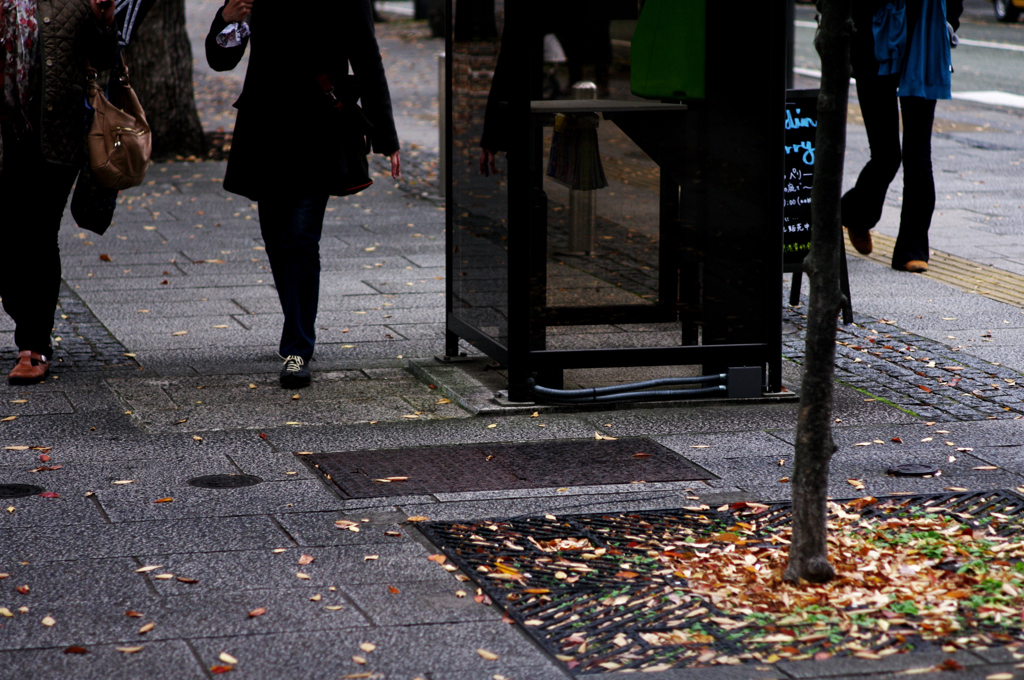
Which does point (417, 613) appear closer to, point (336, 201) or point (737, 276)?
point (737, 276)

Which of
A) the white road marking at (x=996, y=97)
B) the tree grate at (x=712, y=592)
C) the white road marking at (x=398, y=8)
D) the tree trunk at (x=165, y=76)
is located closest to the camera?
the tree grate at (x=712, y=592)

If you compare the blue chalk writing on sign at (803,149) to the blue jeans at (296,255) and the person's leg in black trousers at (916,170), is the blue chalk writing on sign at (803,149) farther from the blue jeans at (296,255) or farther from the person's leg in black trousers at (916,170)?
the blue jeans at (296,255)

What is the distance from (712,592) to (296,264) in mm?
2965

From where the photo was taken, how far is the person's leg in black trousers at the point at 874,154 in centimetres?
852

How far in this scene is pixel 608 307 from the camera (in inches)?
231

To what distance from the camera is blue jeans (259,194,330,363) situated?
239 inches

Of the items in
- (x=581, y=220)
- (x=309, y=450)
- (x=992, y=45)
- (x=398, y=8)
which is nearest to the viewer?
(x=309, y=450)

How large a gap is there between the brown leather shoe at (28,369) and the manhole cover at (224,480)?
159 cm

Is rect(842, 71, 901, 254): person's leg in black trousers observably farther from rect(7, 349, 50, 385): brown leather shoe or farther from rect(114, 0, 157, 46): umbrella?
rect(7, 349, 50, 385): brown leather shoe

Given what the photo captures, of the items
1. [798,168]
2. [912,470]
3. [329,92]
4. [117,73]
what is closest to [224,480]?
[329,92]

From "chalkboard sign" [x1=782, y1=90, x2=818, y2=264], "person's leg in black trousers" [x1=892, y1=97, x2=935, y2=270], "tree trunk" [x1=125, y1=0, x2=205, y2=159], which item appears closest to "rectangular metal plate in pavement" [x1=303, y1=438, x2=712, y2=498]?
"chalkboard sign" [x1=782, y1=90, x2=818, y2=264]

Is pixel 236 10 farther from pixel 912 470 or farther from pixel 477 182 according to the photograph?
pixel 912 470

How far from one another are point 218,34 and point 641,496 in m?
2.80

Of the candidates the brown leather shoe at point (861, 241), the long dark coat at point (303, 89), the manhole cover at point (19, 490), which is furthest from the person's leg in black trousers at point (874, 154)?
the manhole cover at point (19, 490)
